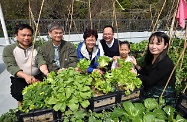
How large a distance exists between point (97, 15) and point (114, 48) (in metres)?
5.56

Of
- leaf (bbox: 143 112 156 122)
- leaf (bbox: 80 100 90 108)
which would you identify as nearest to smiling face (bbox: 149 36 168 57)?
leaf (bbox: 143 112 156 122)

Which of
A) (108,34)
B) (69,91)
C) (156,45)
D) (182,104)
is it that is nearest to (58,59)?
(69,91)

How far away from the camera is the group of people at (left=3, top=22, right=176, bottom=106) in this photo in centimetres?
145

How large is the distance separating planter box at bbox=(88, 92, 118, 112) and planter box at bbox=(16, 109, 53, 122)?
338 mm

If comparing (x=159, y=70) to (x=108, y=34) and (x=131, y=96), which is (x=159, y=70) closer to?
(x=131, y=96)

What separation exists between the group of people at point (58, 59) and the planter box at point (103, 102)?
0.40m

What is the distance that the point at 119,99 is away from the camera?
1.34 m

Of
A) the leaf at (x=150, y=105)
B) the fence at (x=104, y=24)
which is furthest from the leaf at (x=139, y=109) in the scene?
the fence at (x=104, y=24)

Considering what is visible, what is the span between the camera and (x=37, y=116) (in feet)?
3.66

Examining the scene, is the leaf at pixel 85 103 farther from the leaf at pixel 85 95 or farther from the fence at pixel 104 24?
the fence at pixel 104 24

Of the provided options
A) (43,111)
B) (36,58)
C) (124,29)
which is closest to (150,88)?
(43,111)

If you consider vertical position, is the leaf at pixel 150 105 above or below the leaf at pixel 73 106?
below

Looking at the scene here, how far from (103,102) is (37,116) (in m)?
0.53

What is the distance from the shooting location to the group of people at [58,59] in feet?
4.77
